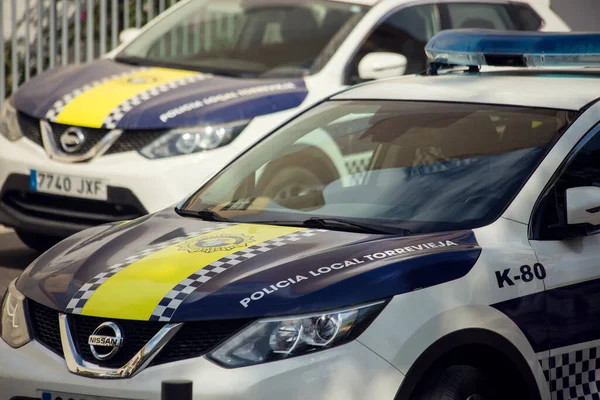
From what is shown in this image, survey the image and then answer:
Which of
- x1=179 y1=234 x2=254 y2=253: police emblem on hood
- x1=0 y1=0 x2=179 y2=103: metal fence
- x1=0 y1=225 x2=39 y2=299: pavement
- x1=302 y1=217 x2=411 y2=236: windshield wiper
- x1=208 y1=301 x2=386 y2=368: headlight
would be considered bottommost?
x1=208 y1=301 x2=386 y2=368: headlight

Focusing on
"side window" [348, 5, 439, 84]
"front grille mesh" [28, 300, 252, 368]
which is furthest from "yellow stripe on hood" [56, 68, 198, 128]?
"front grille mesh" [28, 300, 252, 368]

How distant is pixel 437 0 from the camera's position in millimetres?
8656

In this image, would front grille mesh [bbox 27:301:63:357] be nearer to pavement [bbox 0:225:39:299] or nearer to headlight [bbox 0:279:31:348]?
headlight [bbox 0:279:31:348]

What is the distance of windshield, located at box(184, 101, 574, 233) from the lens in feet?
14.8

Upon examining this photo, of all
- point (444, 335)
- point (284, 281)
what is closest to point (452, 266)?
point (444, 335)

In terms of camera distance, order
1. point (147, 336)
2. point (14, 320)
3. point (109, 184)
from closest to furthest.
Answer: point (147, 336)
point (14, 320)
point (109, 184)

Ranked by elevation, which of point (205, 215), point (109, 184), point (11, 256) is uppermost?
point (109, 184)

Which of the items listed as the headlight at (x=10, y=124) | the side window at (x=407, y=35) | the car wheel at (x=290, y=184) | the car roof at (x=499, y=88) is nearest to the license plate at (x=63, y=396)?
the car wheel at (x=290, y=184)

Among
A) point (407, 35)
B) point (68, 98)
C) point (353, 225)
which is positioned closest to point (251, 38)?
point (407, 35)

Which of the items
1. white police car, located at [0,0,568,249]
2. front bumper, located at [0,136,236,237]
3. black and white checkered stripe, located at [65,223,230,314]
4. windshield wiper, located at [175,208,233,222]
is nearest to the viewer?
black and white checkered stripe, located at [65,223,230,314]

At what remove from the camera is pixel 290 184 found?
526 centimetres

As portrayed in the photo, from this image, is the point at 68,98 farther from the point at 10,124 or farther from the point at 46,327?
the point at 46,327

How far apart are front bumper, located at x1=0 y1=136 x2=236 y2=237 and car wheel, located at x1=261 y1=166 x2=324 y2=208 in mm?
1640

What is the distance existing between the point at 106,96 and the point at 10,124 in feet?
2.13
